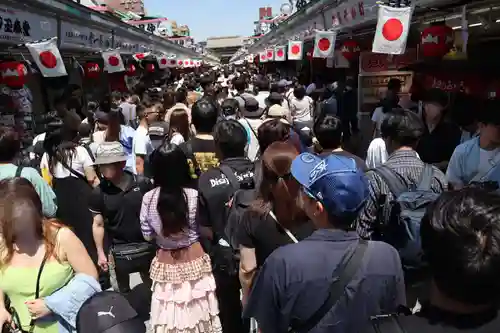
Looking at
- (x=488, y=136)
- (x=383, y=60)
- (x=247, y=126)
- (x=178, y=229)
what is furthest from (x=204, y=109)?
(x=383, y=60)

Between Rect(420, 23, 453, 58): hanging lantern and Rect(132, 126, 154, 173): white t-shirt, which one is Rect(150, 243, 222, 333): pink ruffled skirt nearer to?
Rect(132, 126, 154, 173): white t-shirt

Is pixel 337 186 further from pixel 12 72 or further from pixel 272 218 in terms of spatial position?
pixel 12 72

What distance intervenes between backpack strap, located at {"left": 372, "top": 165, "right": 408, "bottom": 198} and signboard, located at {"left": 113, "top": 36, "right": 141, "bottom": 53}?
14245mm

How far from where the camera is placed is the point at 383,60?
11.3 m

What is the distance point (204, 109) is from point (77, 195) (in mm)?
1466

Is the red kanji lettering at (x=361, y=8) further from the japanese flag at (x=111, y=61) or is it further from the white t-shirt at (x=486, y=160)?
the japanese flag at (x=111, y=61)

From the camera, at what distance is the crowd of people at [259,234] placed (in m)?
1.46

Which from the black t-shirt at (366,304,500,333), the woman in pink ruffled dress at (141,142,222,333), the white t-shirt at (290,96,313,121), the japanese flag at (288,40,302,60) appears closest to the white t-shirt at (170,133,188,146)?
the woman in pink ruffled dress at (141,142,222,333)

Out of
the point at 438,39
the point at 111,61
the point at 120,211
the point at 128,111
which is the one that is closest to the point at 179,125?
the point at 120,211

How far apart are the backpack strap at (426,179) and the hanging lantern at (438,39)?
13.5 ft

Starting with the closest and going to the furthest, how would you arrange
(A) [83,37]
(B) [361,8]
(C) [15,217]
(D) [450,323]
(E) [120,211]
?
(D) [450,323]
(C) [15,217]
(E) [120,211]
(B) [361,8]
(A) [83,37]

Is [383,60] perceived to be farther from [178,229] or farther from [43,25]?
[178,229]

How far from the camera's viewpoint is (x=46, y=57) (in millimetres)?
8891

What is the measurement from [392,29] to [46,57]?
6256 millimetres
